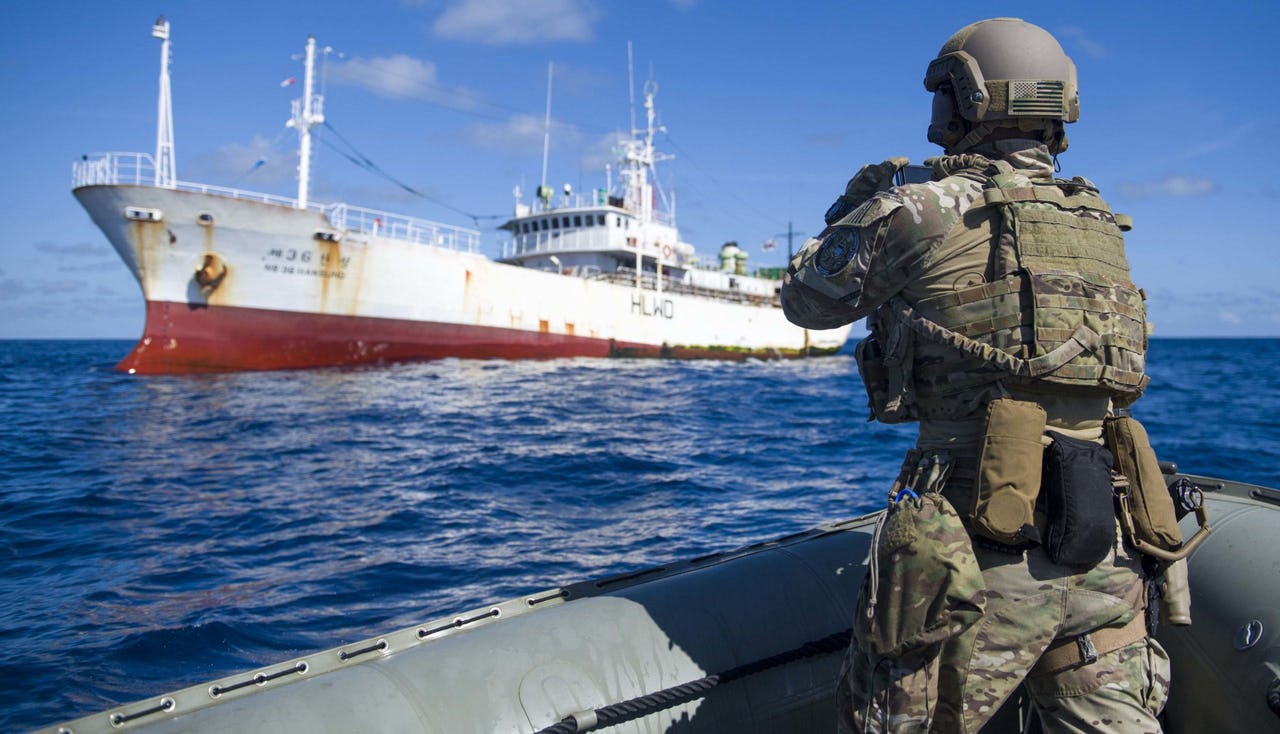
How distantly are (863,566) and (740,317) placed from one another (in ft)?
99.7

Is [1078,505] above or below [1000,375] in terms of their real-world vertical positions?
below

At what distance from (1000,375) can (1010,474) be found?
20 cm

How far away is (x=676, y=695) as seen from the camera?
6.54ft

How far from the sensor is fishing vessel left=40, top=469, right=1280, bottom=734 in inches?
72.2

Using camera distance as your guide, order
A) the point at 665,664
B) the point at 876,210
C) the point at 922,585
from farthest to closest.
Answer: the point at 665,664 → the point at 876,210 → the point at 922,585

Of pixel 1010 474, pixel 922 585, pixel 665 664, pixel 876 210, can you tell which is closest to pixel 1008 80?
pixel 876 210

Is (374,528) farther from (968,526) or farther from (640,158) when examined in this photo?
(640,158)

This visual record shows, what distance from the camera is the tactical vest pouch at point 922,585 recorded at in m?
1.52

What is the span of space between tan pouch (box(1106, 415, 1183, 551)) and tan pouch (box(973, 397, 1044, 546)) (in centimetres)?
25

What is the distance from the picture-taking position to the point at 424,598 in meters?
4.58

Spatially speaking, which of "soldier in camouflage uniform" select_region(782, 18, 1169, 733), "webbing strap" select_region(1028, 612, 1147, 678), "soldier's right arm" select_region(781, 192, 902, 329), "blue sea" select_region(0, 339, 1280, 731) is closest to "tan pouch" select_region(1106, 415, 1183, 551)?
"soldier in camouflage uniform" select_region(782, 18, 1169, 733)

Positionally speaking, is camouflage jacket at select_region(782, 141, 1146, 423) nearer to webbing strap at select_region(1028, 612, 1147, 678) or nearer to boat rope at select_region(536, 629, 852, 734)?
webbing strap at select_region(1028, 612, 1147, 678)

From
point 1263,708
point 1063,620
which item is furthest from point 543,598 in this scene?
point 1263,708

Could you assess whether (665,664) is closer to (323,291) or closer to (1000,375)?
(1000,375)
